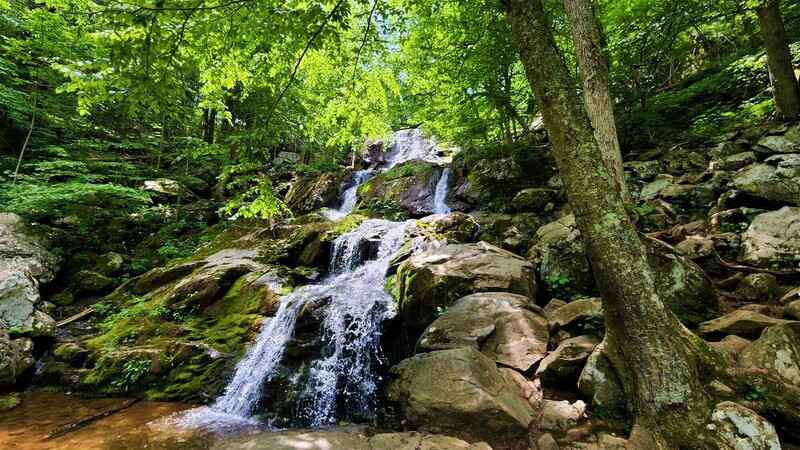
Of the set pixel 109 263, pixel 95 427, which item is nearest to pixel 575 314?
pixel 95 427

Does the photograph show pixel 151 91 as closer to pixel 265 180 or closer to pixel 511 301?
pixel 265 180

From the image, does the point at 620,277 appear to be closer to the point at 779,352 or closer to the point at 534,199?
the point at 779,352

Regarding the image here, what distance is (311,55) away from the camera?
734cm

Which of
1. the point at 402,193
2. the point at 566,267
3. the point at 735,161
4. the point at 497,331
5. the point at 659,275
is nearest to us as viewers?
the point at 659,275

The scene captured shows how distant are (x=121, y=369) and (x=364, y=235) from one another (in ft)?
19.8

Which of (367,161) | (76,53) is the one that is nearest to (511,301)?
(76,53)

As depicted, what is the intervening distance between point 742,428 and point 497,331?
7.61 ft

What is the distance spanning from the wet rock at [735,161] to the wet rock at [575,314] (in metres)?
4.39

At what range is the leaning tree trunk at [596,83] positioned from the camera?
4.89 meters

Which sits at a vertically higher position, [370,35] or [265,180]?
[370,35]

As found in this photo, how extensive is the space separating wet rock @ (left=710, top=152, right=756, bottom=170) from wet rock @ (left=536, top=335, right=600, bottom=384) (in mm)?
4980

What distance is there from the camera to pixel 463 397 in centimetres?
323

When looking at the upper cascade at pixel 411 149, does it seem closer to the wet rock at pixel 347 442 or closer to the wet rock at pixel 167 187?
the wet rock at pixel 167 187

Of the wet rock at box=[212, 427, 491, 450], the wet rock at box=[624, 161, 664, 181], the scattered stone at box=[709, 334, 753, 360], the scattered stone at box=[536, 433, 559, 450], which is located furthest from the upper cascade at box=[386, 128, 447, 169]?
A: the wet rock at box=[212, 427, 491, 450]
